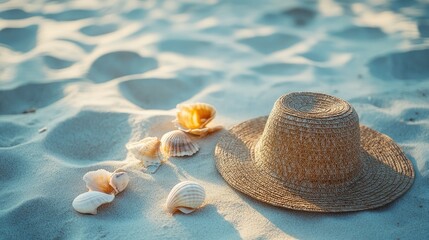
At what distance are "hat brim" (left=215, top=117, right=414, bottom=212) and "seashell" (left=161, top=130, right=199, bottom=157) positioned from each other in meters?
0.18

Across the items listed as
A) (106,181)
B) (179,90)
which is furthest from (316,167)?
(179,90)

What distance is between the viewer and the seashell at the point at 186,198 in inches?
77.7

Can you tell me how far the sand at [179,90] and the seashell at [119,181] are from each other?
58mm

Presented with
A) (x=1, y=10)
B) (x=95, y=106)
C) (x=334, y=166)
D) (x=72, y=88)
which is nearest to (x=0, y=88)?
(x=72, y=88)

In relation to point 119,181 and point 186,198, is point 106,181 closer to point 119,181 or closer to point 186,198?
point 119,181

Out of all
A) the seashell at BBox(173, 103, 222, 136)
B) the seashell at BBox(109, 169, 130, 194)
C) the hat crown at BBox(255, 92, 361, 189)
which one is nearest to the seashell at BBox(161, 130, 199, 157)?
the seashell at BBox(173, 103, 222, 136)

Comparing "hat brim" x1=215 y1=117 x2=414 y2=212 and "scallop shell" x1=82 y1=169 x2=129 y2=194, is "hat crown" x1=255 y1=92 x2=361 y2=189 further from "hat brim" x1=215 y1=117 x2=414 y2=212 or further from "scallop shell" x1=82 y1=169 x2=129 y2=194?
"scallop shell" x1=82 y1=169 x2=129 y2=194

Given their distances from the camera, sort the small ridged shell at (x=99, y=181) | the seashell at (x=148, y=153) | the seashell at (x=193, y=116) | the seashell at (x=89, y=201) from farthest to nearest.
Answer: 1. the seashell at (x=193, y=116)
2. the seashell at (x=148, y=153)
3. the small ridged shell at (x=99, y=181)
4. the seashell at (x=89, y=201)

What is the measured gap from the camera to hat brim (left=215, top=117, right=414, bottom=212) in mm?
1986

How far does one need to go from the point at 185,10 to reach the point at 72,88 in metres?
2.08

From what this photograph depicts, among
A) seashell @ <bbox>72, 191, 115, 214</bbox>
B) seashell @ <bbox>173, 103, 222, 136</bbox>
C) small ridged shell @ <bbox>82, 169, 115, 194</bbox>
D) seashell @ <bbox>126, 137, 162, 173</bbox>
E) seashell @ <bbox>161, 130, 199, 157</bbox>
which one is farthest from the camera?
seashell @ <bbox>173, 103, 222, 136</bbox>

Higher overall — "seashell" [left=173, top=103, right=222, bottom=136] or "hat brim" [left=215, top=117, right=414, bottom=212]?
"seashell" [left=173, top=103, right=222, bottom=136]

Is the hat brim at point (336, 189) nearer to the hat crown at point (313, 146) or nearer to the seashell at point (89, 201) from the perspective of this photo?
the hat crown at point (313, 146)

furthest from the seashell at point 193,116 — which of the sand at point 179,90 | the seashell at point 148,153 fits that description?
the seashell at point 148,153
